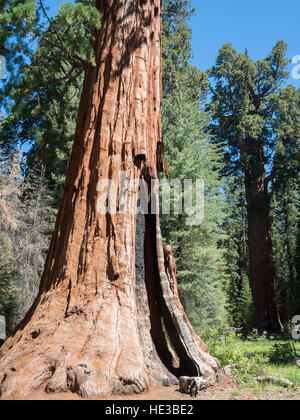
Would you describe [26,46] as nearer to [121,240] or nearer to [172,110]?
[121,240]

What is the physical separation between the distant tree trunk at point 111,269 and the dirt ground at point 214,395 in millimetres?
89

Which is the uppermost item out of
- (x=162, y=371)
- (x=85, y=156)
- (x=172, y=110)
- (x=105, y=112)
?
(x=172, y=110)

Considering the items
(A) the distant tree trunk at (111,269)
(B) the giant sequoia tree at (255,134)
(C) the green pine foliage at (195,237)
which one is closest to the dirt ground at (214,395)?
(A) the distant tree trunk at (111,269)

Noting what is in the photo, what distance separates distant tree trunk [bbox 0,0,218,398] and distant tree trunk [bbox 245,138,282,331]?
1426cm

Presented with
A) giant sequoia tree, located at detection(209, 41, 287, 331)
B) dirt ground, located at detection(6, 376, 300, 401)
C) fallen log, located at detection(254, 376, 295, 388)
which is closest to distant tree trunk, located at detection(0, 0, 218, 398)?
dirt ground, located at detection(6, 376, 300, 401)

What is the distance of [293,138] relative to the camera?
1764 centimetres

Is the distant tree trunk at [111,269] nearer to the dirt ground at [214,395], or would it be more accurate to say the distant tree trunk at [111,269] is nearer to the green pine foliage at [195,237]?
the dirt ground at [214,395]

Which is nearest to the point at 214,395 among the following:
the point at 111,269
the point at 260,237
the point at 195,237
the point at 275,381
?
the point at 275,381

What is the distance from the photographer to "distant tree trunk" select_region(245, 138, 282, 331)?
18.2m

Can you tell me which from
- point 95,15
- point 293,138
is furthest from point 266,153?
point 95,15

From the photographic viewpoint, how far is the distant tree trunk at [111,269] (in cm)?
341

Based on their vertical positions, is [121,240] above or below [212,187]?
below

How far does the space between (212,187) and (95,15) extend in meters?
7.81

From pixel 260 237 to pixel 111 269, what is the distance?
15.9 m
